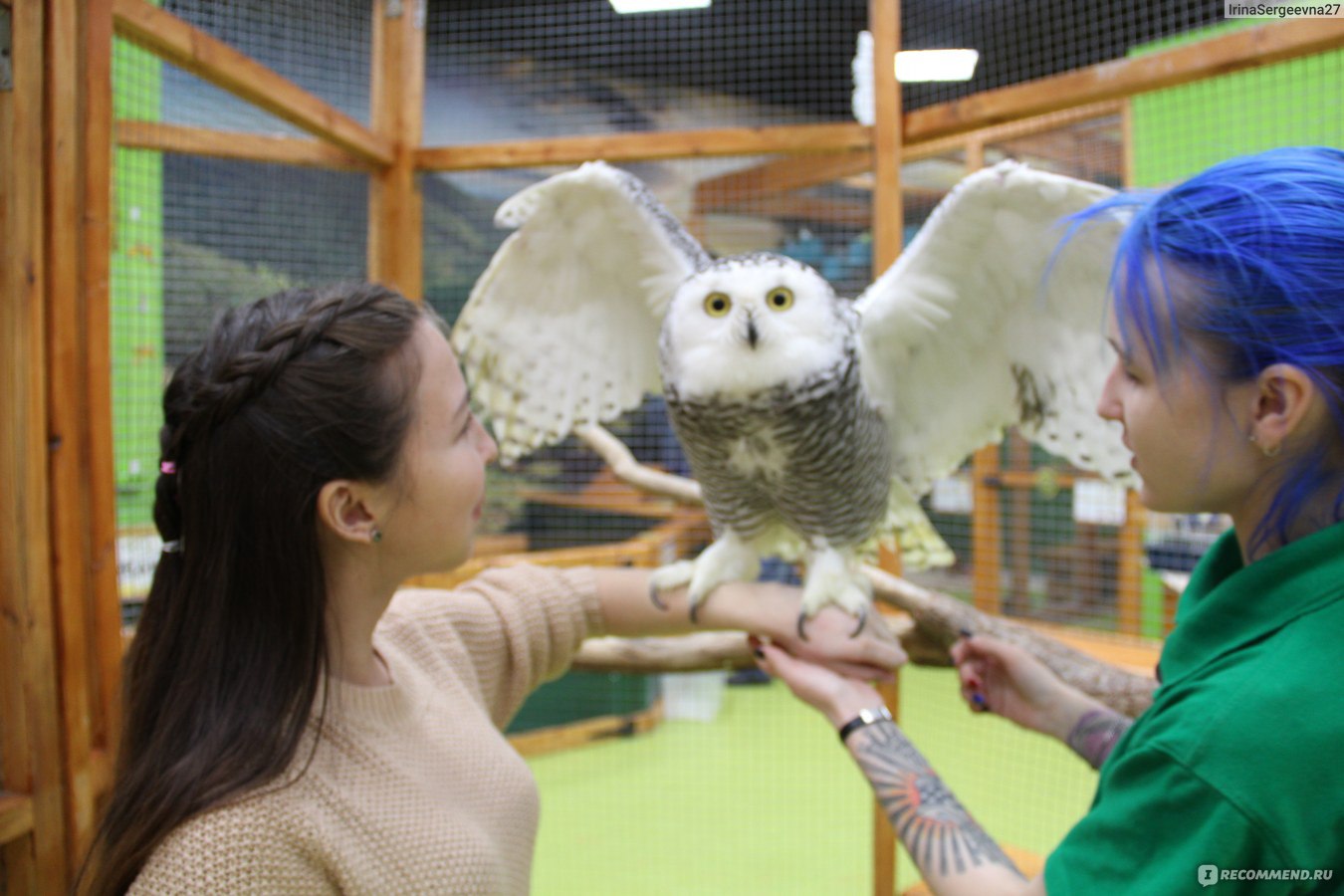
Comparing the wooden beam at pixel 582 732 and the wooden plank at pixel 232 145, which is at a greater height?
the wooden plank at pixel 232 145

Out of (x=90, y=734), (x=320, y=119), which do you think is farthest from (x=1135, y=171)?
(x=90, y=734)

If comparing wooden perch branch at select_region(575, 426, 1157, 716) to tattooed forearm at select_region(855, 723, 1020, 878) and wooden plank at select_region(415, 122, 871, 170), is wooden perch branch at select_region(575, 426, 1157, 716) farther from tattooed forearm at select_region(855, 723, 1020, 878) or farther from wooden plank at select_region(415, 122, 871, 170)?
wooden plank at select_region(415, 122, 871, 170)

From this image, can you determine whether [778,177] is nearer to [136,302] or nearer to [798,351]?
[798,351]

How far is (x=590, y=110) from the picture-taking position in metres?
3.12

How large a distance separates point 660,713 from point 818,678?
8.54 ft

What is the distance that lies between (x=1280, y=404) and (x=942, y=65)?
8.13 ft

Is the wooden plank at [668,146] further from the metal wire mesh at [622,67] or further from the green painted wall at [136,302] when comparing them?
the green painted wall at [136,302]

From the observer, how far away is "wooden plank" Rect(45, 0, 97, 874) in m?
1.02

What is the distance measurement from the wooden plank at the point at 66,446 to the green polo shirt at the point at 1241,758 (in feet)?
3.60

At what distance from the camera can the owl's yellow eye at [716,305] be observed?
4.04 ft

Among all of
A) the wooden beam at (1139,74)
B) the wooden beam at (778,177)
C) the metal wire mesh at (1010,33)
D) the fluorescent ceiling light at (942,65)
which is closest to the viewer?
the wooden beam at (1139,74)

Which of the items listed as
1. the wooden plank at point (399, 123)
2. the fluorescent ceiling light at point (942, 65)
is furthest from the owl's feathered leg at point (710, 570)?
the fluorescent ceiling light at point (942, 65)

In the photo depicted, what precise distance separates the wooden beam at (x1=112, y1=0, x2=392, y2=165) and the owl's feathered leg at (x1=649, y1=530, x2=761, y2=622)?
1164 mm

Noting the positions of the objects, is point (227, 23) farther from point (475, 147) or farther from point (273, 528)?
point (273, 528)
